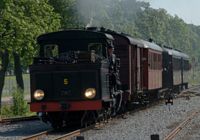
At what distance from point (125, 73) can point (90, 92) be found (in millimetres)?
4519

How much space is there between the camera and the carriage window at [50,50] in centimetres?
1773

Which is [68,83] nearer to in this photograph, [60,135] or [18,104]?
[60,135]

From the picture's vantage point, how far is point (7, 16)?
3033 cm

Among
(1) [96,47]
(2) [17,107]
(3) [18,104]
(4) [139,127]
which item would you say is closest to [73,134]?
(4) [139,127]

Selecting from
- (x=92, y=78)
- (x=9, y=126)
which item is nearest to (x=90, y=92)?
(x=92, y=78)

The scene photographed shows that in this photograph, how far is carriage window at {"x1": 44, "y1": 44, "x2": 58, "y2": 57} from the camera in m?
17.7

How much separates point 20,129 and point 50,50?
9.13ft

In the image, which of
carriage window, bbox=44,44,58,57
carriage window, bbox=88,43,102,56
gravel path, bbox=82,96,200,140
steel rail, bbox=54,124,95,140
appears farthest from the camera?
carriage window, bbox=44,44,58,57

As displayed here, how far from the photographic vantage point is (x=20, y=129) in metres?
18.2

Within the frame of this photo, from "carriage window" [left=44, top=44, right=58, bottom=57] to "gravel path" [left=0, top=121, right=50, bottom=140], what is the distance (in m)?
2.46

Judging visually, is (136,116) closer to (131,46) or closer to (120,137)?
(131,46)

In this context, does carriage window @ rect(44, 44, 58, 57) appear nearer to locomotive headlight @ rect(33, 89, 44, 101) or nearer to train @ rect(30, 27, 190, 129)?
train @ rect(30, 27, 190, 129)

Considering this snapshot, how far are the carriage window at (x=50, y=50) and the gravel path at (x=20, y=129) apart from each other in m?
2.46

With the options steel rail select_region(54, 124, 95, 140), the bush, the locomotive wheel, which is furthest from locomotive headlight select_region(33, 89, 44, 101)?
the bush
